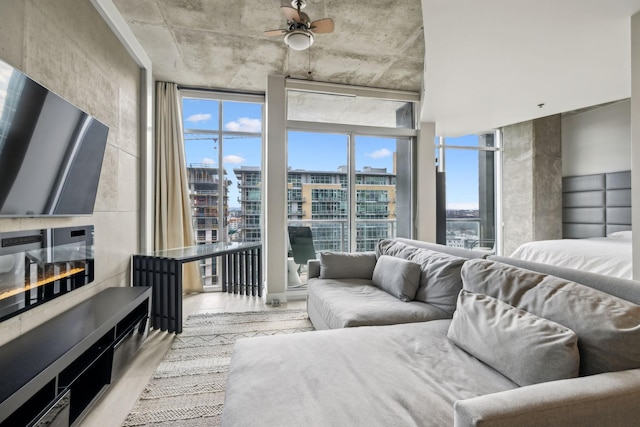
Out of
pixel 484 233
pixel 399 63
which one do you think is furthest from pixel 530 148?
pixel 399 63

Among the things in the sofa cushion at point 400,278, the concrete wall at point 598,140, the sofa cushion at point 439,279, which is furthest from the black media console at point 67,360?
the concrete wall at point 598,140

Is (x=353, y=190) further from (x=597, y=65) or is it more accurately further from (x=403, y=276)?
(x=597, y=65)

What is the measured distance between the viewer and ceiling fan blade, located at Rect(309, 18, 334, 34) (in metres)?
2.46

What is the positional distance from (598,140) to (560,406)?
5.53 meters

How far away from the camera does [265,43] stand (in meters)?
3.22

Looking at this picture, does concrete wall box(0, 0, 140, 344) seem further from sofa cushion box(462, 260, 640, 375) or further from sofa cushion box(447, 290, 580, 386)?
sofa cushion box(462, 260, 640, 375)

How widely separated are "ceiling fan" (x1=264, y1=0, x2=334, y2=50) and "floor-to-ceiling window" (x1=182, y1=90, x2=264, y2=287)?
6.60 ft

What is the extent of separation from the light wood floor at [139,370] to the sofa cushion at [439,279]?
1.78 m

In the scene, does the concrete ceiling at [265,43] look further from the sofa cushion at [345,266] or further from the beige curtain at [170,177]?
the sofa cushion at [345,266]

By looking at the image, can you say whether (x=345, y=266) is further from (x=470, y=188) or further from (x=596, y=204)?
(x=596, y=204)

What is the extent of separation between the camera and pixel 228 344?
2.63m

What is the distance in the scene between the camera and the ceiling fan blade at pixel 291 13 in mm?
2355

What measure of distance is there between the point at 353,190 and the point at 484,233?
2764mm

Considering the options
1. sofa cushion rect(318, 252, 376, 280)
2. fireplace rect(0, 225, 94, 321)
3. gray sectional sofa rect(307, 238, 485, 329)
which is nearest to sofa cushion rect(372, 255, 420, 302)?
gray sectional sofa rect(307, 238, 485, 329)
